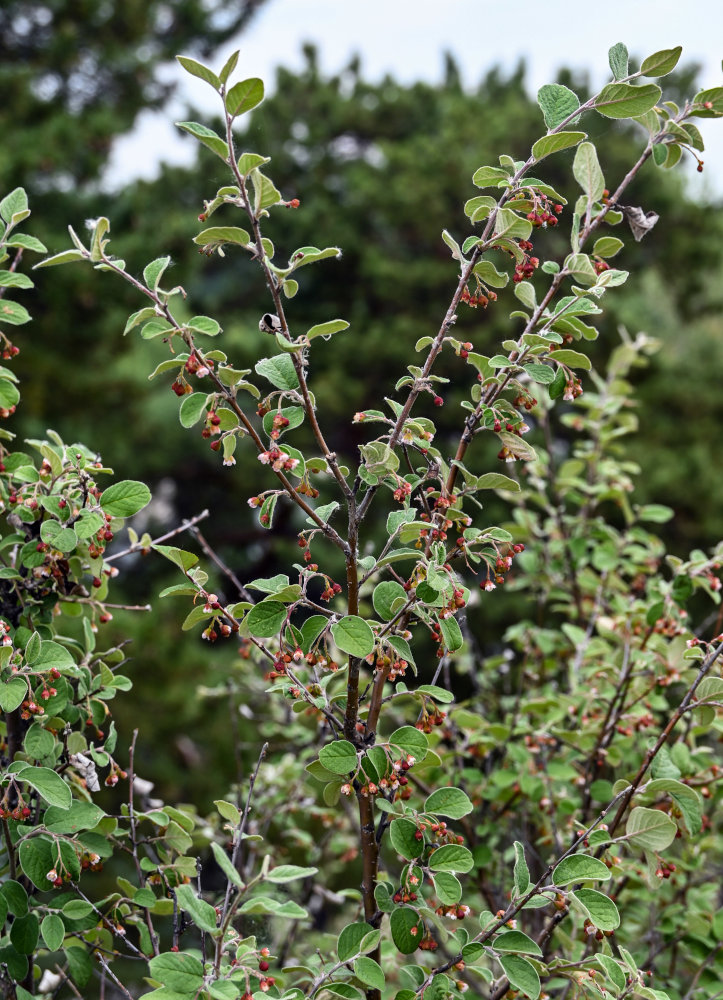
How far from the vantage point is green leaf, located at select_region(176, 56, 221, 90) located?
32.7 inches

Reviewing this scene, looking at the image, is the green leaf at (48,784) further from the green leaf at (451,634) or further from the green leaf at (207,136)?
the green leaf at (207,136)

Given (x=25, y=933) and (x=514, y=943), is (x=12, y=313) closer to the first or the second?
(x=25, y=933)

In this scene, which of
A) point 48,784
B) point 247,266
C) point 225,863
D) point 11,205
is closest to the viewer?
point 225,863

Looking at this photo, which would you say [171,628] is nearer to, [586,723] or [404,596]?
[586,723]

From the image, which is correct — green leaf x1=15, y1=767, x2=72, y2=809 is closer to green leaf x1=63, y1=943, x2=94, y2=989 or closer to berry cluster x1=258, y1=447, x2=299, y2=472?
green leaf x1=63, y1=943, x2=94, y2=989

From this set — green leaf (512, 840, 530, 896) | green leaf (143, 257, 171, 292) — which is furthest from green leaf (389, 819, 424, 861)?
green leaf (143, 257, 171, 292)

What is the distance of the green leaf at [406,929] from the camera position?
3.13 ft

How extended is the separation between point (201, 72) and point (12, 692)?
0.67 metres

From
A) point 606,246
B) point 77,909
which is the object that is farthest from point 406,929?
point 606,246

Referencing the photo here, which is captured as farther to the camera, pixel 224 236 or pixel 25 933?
pixel 25 933

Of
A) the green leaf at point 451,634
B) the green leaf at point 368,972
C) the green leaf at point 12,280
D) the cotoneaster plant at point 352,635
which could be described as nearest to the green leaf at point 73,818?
the cotoneaster plant at point 352,635

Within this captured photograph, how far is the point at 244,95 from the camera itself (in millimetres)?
852

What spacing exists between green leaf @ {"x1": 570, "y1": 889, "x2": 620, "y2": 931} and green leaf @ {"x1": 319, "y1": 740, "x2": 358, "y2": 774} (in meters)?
0.26

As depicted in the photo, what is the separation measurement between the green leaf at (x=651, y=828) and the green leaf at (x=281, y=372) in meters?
0.60
